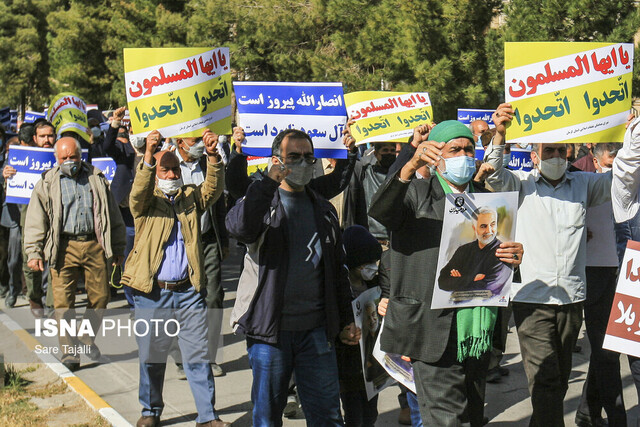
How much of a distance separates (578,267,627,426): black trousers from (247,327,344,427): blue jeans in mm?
2061

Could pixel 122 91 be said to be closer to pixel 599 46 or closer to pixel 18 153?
pixel 18 153

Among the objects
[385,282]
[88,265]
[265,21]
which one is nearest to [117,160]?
[88,265]

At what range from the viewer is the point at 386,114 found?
8914mm

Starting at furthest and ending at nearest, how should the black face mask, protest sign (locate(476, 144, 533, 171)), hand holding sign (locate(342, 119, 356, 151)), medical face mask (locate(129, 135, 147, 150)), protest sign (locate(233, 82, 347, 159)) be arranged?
protest sign (locate(476, 144, 533, 171))
the black face mask
protest sign (locate(233, 82, 347, 159))
medical face mask (locate(129, 135, 147, 150))
hand holding sign (locate(342, 119, 356, 151))

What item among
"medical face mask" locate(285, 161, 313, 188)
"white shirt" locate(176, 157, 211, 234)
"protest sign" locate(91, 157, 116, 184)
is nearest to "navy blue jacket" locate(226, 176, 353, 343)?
"medical face mask" locate(285, 161, 313, 188)

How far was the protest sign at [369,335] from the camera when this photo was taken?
17.3 ft

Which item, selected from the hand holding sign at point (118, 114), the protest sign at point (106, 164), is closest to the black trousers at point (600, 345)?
the hand holding sign at point (118, 114)

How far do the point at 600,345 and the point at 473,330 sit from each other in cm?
172

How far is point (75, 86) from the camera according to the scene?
3291cm

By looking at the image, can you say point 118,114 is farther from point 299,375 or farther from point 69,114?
point 69,114

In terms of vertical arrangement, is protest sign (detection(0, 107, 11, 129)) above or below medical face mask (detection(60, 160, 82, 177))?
above

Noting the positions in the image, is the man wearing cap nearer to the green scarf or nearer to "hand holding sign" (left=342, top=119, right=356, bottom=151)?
the green scarf

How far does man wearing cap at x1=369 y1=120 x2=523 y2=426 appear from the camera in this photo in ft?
15.5

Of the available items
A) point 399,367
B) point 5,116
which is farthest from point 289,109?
point 5,116
